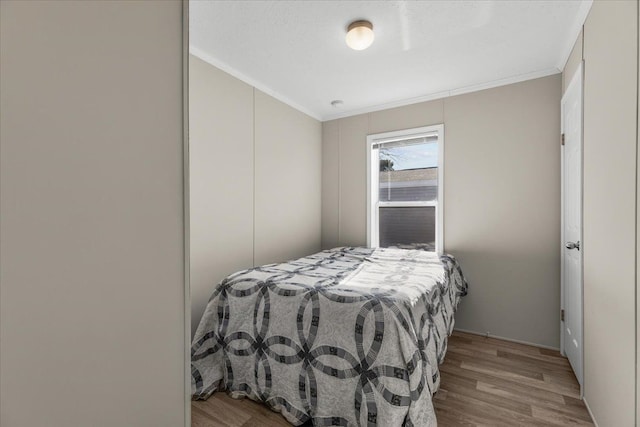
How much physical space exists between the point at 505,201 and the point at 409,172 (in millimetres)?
1026

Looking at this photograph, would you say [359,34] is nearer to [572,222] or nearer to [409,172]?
[409,172]

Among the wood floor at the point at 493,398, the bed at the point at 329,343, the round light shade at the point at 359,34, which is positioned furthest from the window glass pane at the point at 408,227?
the round light shade at the point at 359,34

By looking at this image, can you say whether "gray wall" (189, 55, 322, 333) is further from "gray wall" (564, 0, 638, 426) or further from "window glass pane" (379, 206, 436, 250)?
"gray wall" (564, 0, 638, 426)

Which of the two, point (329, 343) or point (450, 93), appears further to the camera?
point (450, 93)

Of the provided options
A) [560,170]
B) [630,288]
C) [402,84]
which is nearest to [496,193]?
[560,170]

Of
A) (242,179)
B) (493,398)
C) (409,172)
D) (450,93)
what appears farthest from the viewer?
(409,172)

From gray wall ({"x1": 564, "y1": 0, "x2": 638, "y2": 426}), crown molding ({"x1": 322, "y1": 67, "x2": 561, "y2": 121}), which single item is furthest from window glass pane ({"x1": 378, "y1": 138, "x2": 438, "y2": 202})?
gray wall ({"x1": 564, "y1": 0, "x2": 638, "y2": 426})

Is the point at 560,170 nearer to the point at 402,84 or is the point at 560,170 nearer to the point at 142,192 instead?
the point at 402,84

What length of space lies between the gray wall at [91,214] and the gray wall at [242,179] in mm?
1695

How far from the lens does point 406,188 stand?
356 cm

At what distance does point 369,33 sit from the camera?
2.06m

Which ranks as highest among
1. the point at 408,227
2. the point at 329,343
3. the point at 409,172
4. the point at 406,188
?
the point at 409,172

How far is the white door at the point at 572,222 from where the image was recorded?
2.08 meters

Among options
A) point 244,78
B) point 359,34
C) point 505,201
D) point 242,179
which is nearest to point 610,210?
point 505,201
